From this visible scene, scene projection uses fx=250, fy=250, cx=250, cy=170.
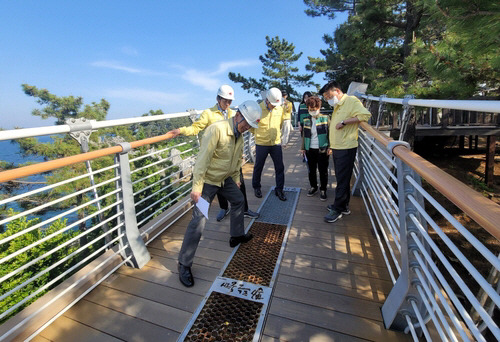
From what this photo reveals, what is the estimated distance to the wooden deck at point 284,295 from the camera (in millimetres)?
1729

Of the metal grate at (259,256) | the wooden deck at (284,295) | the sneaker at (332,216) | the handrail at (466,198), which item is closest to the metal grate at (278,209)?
the metal grate at (259,256)

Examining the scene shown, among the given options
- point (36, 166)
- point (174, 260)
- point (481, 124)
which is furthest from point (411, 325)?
point (481, 124)

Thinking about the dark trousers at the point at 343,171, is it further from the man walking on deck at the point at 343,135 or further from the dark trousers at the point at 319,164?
the dark trousers at the point at 319,164

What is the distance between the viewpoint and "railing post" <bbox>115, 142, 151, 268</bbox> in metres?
2.22

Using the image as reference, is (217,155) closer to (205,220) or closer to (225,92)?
(205,220)

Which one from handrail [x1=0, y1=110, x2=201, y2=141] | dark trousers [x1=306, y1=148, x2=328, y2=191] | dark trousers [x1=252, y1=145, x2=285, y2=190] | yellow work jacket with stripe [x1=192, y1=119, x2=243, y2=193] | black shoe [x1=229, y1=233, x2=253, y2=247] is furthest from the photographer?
dark trousers [x1=252, y1=145, x2=285, y2=190]

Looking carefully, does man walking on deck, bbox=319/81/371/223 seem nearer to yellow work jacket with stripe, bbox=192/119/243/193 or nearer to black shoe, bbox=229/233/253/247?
black shoe, bbox=229/233/253/247

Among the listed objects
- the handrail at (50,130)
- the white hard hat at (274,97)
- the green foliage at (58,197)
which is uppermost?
the white hard hat at (274,97)

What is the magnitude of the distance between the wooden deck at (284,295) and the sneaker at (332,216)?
0.14 meters

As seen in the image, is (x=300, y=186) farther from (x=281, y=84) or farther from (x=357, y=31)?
(x=281, y=84)

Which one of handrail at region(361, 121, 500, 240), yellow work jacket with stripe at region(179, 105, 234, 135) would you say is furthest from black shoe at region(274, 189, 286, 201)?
handrail at region(361, 121, 500, 240)

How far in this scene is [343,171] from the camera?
9.58 ft

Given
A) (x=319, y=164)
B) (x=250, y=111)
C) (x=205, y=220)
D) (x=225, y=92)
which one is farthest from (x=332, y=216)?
(x=225, y=92)

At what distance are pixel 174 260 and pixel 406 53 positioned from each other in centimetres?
934
